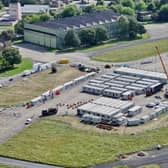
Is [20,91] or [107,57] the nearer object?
[20,91]

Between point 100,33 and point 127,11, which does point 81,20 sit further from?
point 127,11

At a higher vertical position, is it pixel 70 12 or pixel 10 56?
pixel 70 12

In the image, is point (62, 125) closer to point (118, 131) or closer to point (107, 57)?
point (118, 131)

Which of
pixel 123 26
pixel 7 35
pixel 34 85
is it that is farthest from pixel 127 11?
pixel 34 85

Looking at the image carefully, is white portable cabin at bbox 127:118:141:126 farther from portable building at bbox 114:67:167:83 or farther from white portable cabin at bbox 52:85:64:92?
portable building at bbox 114:67:167:83

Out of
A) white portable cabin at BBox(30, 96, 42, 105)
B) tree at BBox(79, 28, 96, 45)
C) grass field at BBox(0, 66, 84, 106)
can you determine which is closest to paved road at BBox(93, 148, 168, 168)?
white portable cabin at BBox(30, 96, 42, 105)

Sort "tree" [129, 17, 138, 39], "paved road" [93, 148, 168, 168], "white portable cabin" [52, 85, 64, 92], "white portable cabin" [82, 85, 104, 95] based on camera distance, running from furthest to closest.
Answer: "tree" [129, 17, 138, 39] → "white portable cabin" [52, 85, 64, 92] → "white portable cabin" [82, 85, 104, 95] → "paved road" [93, 148, 168, 168]

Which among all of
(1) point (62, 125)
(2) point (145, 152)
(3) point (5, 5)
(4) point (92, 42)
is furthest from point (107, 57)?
(3) point (5, 5)
